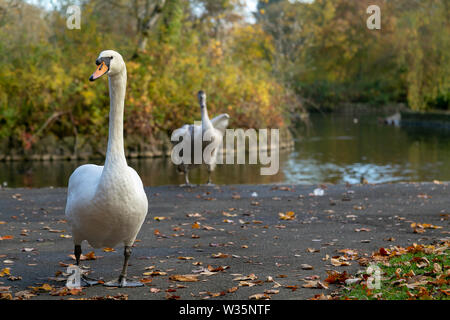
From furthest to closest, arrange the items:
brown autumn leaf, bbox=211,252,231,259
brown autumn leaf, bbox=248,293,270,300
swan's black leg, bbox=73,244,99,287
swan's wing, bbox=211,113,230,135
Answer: swan's wing, bbox=211,113,230,135, brown autumn leaf, bbox=211,252,231,259, swan's black leg, bbox=73,244,99,287, brown autumn leaf, bbox=248,293,270,300

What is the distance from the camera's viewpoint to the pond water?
19.9 meters

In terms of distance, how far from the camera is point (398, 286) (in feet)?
19.4

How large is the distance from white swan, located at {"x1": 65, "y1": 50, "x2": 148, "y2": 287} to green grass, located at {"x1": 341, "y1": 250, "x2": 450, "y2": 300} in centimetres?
213

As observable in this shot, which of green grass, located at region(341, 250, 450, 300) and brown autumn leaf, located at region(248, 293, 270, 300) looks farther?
brown autumn leaf, located at region(248, 293, 270, 300)

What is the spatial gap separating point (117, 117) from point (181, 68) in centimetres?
2253

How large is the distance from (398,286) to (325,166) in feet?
57.4

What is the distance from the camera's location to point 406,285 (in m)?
5.84

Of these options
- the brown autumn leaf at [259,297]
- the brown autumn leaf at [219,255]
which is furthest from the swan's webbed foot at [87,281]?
the brown autumn leaf at [219,255]

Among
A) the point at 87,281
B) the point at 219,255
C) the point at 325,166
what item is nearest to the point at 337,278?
the point at 219,255

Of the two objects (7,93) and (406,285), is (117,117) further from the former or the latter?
(7,93)

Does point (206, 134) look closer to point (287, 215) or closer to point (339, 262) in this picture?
point (287, 215)

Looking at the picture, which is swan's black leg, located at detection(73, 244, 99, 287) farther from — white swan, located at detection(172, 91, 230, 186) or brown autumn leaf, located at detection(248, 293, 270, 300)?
white swan, located at detection(172, 91, 230, 186)

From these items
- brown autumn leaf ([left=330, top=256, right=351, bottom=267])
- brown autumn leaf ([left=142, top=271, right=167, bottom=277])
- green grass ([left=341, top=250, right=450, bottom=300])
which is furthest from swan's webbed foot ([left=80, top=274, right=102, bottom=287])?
brown autumn leaf ([left=330, top=256, right=351, bottom=267])
